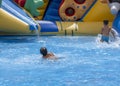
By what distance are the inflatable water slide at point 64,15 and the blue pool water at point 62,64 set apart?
1.02 meters

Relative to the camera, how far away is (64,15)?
40.1ft

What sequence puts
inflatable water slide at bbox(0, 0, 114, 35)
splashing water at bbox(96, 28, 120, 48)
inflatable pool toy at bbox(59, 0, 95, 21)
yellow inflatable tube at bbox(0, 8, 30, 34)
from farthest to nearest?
inflatable pool toy at bbox(59, 0, 95, 21) → inflatable water slide at bbox(0, 0, 114, 35) → yellow inflatable tube at bbox(0, 8, 30, 34) → splashing water at bbox(96, 28, 120, 48)

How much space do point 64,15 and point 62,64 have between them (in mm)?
5491

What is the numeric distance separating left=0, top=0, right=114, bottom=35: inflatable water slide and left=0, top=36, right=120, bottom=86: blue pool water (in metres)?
1.02

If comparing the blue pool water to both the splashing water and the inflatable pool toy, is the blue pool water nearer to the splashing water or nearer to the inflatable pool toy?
the splashing water

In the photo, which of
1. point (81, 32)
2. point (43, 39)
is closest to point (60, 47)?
point (43, 39)

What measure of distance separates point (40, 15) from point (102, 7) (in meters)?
2.32

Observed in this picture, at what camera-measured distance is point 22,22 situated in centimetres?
988

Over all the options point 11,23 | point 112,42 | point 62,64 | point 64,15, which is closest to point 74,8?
point 64,15

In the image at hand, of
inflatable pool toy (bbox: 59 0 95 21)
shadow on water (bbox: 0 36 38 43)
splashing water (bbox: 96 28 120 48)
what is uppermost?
inflatable pool toy (bbox: 59 0 95 21)

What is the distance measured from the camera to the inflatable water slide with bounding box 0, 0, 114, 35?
10.8 m

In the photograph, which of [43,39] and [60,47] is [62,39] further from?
[60,47]

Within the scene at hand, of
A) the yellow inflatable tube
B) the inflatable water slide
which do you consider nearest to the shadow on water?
the inflatable water slide

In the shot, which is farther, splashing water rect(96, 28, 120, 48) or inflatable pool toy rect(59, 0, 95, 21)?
inflatable pool toy rect(59, 0, 95, 21)
